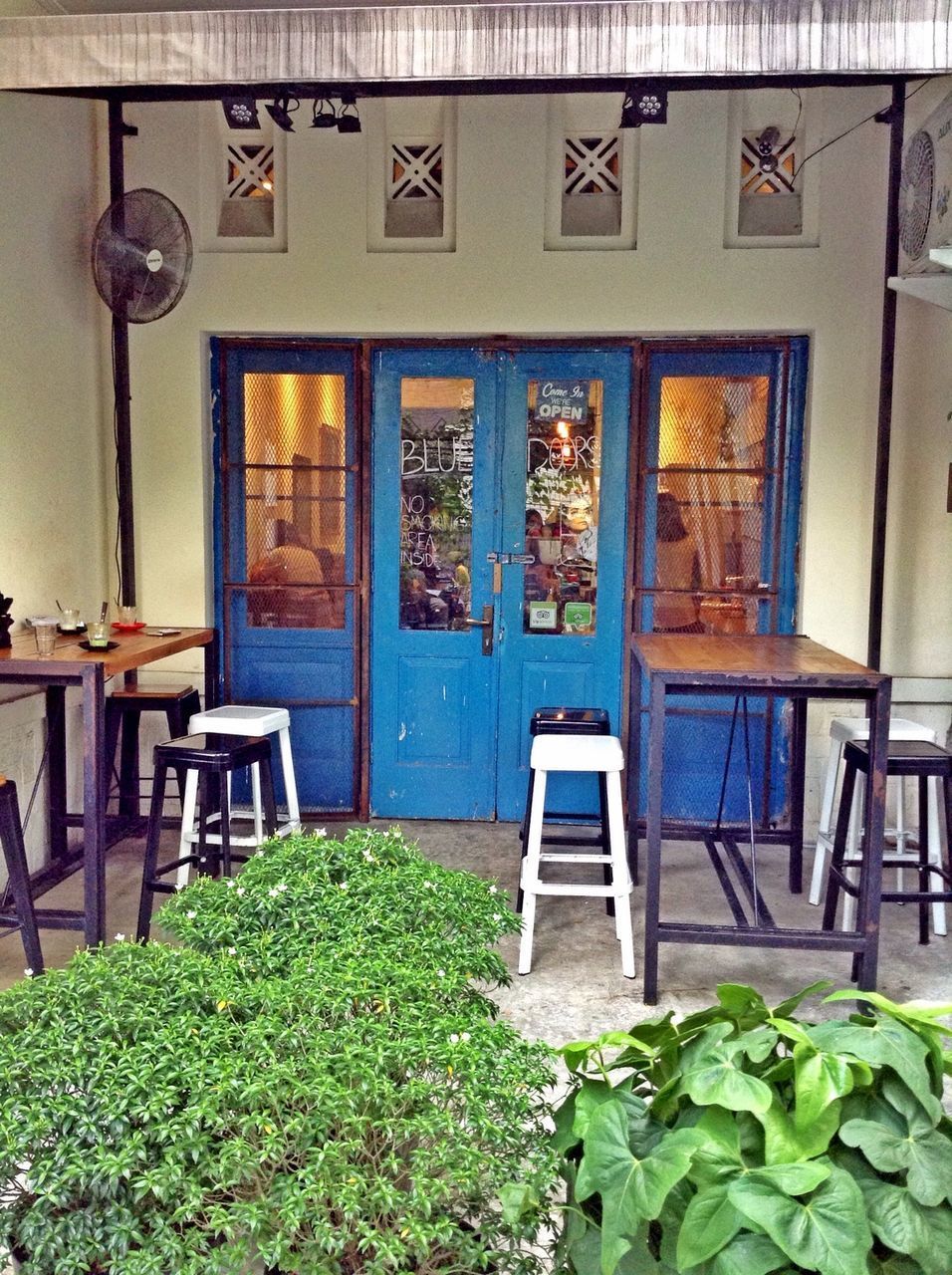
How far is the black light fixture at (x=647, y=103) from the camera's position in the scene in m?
3.97

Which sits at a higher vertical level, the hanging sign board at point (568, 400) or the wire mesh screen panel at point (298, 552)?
→ the hanging sign board at point (568, 400)

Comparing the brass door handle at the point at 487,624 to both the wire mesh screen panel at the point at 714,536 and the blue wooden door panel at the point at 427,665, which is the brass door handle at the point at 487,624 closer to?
the blue wooden door panel at the point at 427,665

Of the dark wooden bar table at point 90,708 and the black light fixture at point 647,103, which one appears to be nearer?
the dark wooden bar table at point 90,708

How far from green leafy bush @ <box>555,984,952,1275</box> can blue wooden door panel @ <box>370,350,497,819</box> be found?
404cm

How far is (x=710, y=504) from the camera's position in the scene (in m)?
5.32

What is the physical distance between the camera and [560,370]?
5352 millimetres

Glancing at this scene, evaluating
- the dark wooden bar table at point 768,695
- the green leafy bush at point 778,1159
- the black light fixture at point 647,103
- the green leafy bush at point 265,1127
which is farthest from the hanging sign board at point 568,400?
the green leafy bush at point 778,1159

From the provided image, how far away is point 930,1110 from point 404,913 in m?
1.01

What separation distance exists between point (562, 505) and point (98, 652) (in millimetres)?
2518

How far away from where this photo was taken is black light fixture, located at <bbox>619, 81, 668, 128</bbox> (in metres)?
3.97

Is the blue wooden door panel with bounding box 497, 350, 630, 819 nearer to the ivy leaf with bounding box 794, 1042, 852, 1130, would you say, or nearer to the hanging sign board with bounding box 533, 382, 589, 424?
the hanging sign board with bounding box 533, 382, 589, 424

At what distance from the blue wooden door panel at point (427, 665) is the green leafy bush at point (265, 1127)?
3764 millimetres

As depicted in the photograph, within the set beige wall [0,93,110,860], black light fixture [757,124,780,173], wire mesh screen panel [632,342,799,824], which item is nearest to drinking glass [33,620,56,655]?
Answer: beige wall [0,93,110,860]

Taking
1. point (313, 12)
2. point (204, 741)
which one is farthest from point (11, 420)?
point (313, 12)
